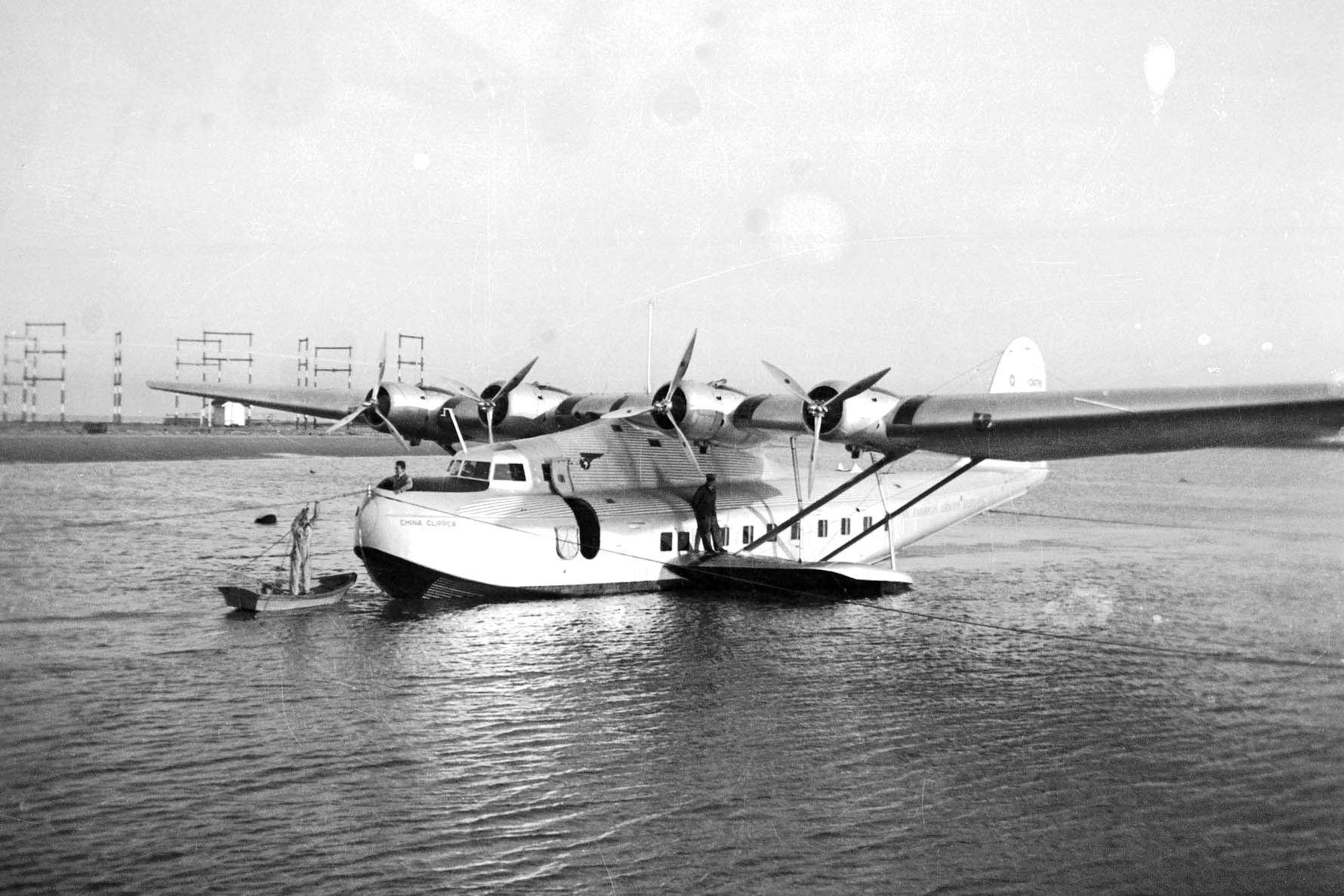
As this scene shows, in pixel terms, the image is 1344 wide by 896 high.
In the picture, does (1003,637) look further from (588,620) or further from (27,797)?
(27,797)

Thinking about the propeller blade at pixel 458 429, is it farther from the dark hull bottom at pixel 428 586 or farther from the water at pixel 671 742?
the dark hull bottom at pixel 428 586

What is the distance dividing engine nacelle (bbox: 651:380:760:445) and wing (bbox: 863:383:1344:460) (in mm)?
3015

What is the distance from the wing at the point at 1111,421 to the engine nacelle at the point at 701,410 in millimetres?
3015

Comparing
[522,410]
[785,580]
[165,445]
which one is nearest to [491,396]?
[522,410]

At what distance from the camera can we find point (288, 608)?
59.7 feet

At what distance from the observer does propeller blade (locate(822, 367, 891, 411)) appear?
720 inches

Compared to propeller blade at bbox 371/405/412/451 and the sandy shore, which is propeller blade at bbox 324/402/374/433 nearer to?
propeller blade at bbox 371/405/412/451

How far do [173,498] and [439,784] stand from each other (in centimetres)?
3814

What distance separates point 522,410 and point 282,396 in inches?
268

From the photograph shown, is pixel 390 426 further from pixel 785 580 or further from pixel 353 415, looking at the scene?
pixel 785 580

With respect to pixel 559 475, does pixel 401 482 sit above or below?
below

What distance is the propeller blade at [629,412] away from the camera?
20837 millimetres

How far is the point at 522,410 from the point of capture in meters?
24.0

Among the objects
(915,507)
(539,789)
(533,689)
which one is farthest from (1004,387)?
(539,789)
